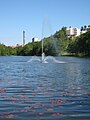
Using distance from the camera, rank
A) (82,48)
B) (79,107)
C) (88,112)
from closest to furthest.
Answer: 1. (88,112)
2. (79,107)
3. (82,48)

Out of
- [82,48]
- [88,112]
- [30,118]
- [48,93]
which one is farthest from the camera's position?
[82,48]

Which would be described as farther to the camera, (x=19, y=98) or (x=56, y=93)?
(x=56, y=93)

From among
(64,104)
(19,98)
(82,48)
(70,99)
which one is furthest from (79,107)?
(82,48)

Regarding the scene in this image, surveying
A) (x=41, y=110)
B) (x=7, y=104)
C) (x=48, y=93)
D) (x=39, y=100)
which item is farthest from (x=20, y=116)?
(x=48, y=93)

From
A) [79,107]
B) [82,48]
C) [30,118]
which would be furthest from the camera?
[82,48]

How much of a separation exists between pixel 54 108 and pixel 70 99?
388 cm

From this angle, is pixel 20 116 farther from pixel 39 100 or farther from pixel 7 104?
pixel 39 100

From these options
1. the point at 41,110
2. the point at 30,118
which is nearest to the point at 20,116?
the point at 30,118

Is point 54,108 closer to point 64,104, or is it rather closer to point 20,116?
point 64,104

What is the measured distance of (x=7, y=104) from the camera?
20828 mm

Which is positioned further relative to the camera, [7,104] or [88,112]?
[7,104]

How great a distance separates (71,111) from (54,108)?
1298 mm

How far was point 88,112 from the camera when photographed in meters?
18.5

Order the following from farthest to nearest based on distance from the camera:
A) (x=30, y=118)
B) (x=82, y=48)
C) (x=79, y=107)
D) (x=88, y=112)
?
1. (x=82, y=48)
2. (x=79, y=107)
3. (x=88, y=112)
4. (x=30, y=118)
